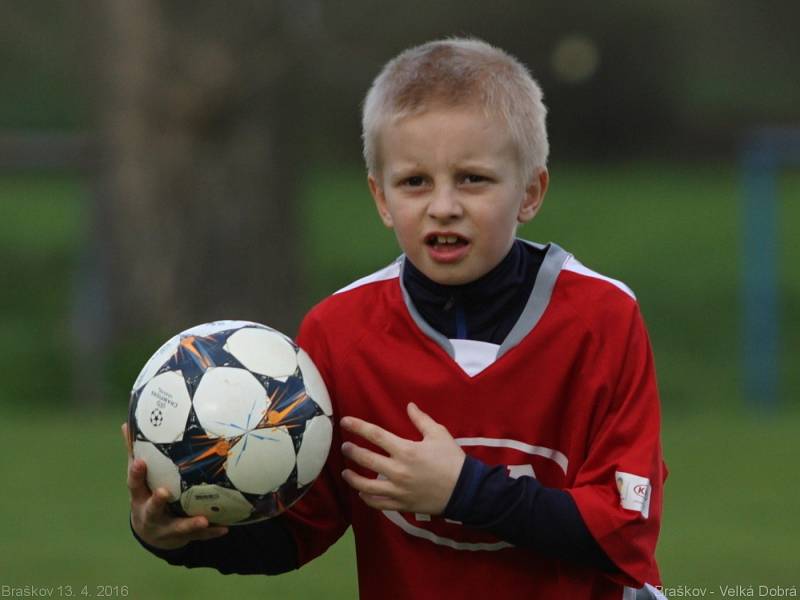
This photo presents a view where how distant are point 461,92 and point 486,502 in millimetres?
900

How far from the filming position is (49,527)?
6.92 meters

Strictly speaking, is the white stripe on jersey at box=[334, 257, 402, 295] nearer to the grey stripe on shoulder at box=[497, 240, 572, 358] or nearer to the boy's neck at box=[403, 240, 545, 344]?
the boy's neck at box=[403, 240, 545, 344]

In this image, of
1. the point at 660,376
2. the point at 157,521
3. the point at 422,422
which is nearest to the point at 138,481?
the point at 157,521

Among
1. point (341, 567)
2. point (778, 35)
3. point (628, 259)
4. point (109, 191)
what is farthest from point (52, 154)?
point (778, 35)

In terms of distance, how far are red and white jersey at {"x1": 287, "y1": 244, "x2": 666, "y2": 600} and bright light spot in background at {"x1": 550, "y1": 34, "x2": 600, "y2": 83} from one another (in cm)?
1729

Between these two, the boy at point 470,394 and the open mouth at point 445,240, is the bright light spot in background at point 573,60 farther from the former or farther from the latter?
the open mouth at point 445,240

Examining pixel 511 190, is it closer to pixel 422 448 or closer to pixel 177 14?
pixel 422 448

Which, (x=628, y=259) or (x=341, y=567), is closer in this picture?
(x=341, y=567)

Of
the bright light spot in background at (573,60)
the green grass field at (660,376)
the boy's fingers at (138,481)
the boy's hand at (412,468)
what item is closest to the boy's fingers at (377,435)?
the boy's hand at (412,468)

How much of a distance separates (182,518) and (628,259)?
12084mm

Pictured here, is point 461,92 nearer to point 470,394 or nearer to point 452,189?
point 452,189

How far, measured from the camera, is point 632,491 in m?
3.32

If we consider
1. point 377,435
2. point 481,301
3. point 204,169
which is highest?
point 481,301

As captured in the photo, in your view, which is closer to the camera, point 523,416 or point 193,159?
point 523,416
